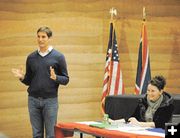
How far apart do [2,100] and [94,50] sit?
67.7 inches

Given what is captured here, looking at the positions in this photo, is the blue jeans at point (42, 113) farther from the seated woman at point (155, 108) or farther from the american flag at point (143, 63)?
the american flag at point (143, 63)

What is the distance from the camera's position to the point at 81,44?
666 centimetres

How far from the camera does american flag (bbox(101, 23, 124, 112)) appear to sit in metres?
6.33

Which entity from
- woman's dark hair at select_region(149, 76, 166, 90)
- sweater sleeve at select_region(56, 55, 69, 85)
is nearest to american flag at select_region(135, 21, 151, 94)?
sweater sleeve at select_region(56, 55, 69, 85)

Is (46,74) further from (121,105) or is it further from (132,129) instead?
(132,129)

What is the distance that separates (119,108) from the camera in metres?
5.46

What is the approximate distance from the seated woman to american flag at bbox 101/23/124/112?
2.14m

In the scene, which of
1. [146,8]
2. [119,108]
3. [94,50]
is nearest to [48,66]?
[119,108]

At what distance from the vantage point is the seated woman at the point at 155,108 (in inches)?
149

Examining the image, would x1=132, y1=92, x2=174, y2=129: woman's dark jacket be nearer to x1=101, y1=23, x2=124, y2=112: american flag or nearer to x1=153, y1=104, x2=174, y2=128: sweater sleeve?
x1=153, y1=104, x2=174, y2=128: sweater sleeve

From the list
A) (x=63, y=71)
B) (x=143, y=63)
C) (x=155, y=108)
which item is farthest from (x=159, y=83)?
(x=143, y=63)

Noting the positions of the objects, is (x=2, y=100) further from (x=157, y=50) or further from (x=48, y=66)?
(x=157, y=50)

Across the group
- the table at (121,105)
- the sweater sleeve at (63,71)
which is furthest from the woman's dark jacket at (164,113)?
the table at (121,105)

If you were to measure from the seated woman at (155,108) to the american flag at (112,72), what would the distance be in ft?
7.03
